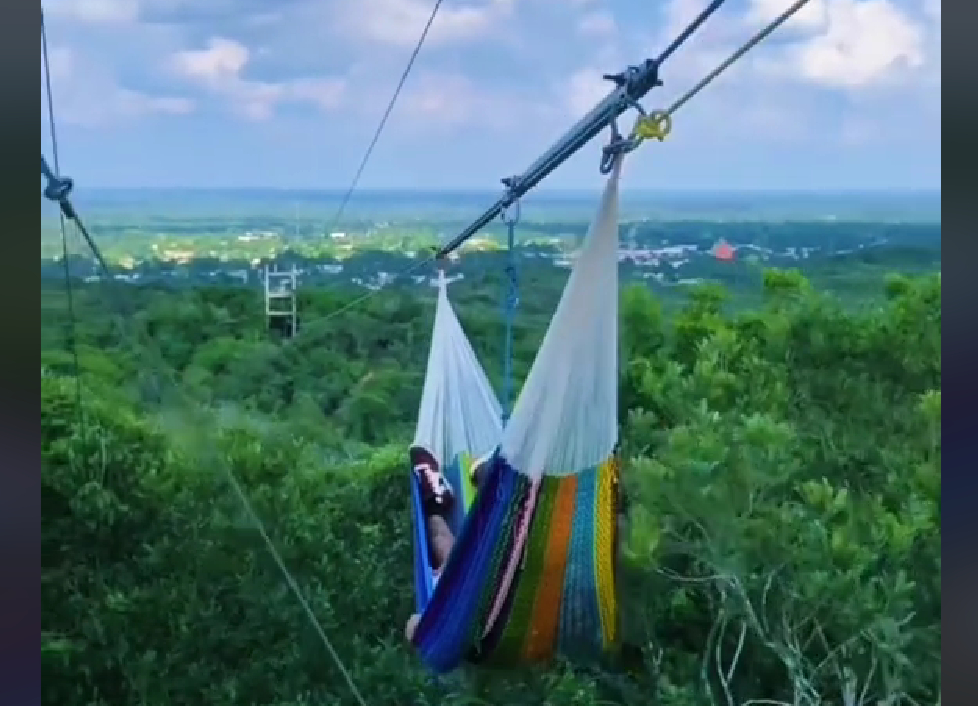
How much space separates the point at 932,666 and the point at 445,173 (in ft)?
2.39

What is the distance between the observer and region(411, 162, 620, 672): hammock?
1.37 meters

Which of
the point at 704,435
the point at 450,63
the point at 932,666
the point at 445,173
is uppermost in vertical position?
the point at 450,63

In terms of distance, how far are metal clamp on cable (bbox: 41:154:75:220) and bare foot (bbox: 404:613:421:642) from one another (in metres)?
0.56

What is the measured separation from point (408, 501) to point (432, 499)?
3 centimetres

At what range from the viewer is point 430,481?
1.52 metres

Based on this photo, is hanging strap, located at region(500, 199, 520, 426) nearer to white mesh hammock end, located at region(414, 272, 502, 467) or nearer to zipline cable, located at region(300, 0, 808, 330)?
white mesh hammock end, located at region(414, 272, 502, 467)

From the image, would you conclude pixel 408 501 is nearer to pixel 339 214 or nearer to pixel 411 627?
pixel 411 627

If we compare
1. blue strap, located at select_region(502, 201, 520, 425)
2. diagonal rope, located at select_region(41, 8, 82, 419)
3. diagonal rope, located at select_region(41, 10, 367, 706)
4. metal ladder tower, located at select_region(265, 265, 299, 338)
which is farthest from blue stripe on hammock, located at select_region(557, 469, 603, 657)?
diagonal rope, located at select_region(41, 8, 82, 419)

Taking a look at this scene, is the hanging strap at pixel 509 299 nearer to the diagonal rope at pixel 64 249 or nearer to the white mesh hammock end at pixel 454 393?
the white mesh hammock end at pixel 454 393

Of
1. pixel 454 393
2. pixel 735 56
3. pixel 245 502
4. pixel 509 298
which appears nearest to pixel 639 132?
pixel 735 56

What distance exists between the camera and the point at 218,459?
1.48 m

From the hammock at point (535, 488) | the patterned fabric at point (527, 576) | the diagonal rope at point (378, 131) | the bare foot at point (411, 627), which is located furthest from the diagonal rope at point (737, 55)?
the bare foot at point (411, 627)

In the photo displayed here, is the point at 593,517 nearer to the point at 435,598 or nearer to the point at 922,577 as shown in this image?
the point at 435,598
